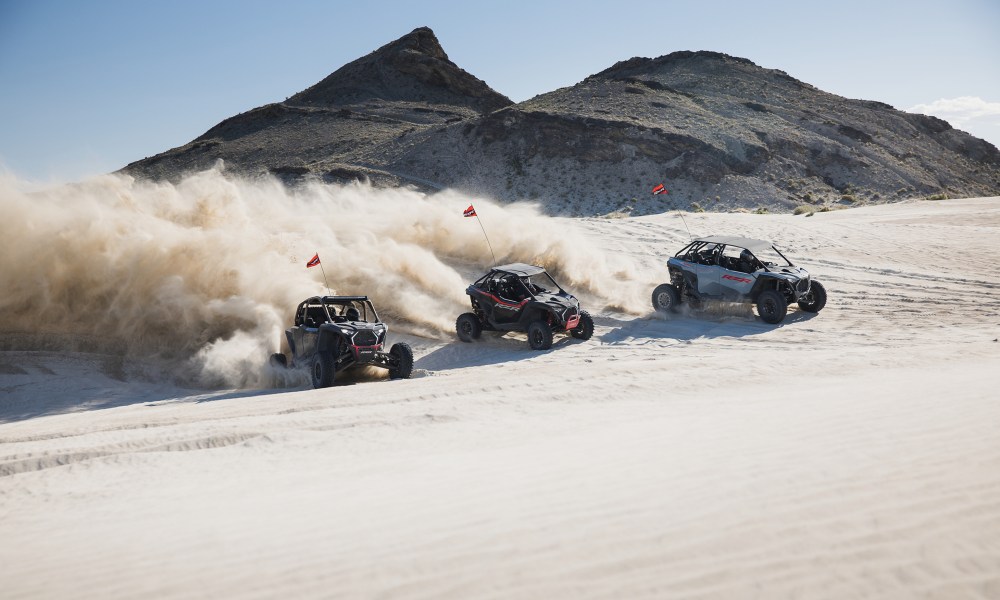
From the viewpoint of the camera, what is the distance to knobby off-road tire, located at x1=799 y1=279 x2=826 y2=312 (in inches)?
663

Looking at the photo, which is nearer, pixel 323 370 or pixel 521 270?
pixel 323 370

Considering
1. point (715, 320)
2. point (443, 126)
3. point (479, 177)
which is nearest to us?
point (715, 320)

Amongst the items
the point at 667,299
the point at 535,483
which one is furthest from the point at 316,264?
the point at 535,483

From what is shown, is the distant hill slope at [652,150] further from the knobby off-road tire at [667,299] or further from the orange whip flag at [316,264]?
the orange whip flag at [316,264]

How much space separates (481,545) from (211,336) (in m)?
12.2

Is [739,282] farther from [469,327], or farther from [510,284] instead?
[469,327]

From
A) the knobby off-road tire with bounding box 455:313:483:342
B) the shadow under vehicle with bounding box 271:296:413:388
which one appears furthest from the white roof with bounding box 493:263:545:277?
the shadow under vehicle with bounding box 271:296:413:388

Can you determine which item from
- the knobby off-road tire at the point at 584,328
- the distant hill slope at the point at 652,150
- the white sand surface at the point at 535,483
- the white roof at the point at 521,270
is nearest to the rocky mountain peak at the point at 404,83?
the distant hill slope at the point at 652,150

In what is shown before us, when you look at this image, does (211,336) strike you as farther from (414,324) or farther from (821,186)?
(821,186)

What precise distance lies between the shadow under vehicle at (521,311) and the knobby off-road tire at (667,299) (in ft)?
8.94

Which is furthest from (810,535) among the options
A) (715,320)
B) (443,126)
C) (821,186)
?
(443,126)

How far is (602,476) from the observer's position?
563cm

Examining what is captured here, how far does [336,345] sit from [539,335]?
4648 millimetres

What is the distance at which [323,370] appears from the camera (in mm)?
12406
